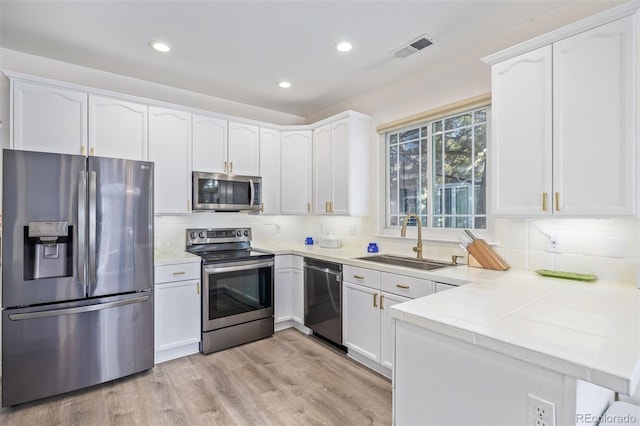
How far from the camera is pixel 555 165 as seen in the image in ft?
5.96

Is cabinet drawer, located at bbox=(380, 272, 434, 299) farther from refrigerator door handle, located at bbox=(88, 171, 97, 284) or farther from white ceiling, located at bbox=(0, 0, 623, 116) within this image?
refrigerator door handle, located at bbox=(88, 171, 97, 284)

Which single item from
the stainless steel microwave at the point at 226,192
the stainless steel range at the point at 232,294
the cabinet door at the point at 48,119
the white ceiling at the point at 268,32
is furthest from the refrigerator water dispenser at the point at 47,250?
the white ceiling at the point at 268,32

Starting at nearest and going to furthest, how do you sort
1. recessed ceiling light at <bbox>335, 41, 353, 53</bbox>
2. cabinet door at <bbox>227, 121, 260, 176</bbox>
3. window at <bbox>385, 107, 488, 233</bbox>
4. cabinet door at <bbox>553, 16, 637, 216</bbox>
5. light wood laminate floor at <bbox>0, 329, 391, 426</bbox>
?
1. cabinet door at <bbox>553, 16, 637, 216</bbox>
2. light wood laminate floor at <bbox>0, 329, 391, 426</bbox>
3. recessed ceiling light at <bbox>335, 41, 353, 53</bbox>
4. window at <bbox>385, 107, 488, 233</bbox>
5. cabinet door at <bbox>227, 121, 260, 176</bbox>

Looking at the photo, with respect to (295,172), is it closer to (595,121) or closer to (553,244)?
(553,244)

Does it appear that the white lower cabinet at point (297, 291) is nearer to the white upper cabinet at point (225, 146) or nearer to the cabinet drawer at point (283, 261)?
the cabinet drawer at point (283, 261)

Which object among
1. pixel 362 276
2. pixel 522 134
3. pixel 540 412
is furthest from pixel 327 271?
pixel 540 412

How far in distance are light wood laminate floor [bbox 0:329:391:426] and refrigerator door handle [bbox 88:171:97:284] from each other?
85cm

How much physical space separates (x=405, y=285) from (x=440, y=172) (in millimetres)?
1190

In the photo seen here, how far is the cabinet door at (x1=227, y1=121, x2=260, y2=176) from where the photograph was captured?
346 centimetres

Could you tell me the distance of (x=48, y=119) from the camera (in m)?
2.46

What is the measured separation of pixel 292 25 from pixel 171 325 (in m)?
2.63

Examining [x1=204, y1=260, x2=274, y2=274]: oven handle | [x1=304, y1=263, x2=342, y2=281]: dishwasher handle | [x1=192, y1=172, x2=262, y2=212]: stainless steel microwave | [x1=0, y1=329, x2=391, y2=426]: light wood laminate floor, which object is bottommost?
[x1=0, y1=329, x2=391, y2=426]: light wood laminate floor

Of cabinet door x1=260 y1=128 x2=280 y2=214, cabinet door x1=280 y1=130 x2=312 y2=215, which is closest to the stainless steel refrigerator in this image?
cabinet door x1=260 y1=128 x2=280 y2=214

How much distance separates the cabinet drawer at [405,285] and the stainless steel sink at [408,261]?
0.89 feet
